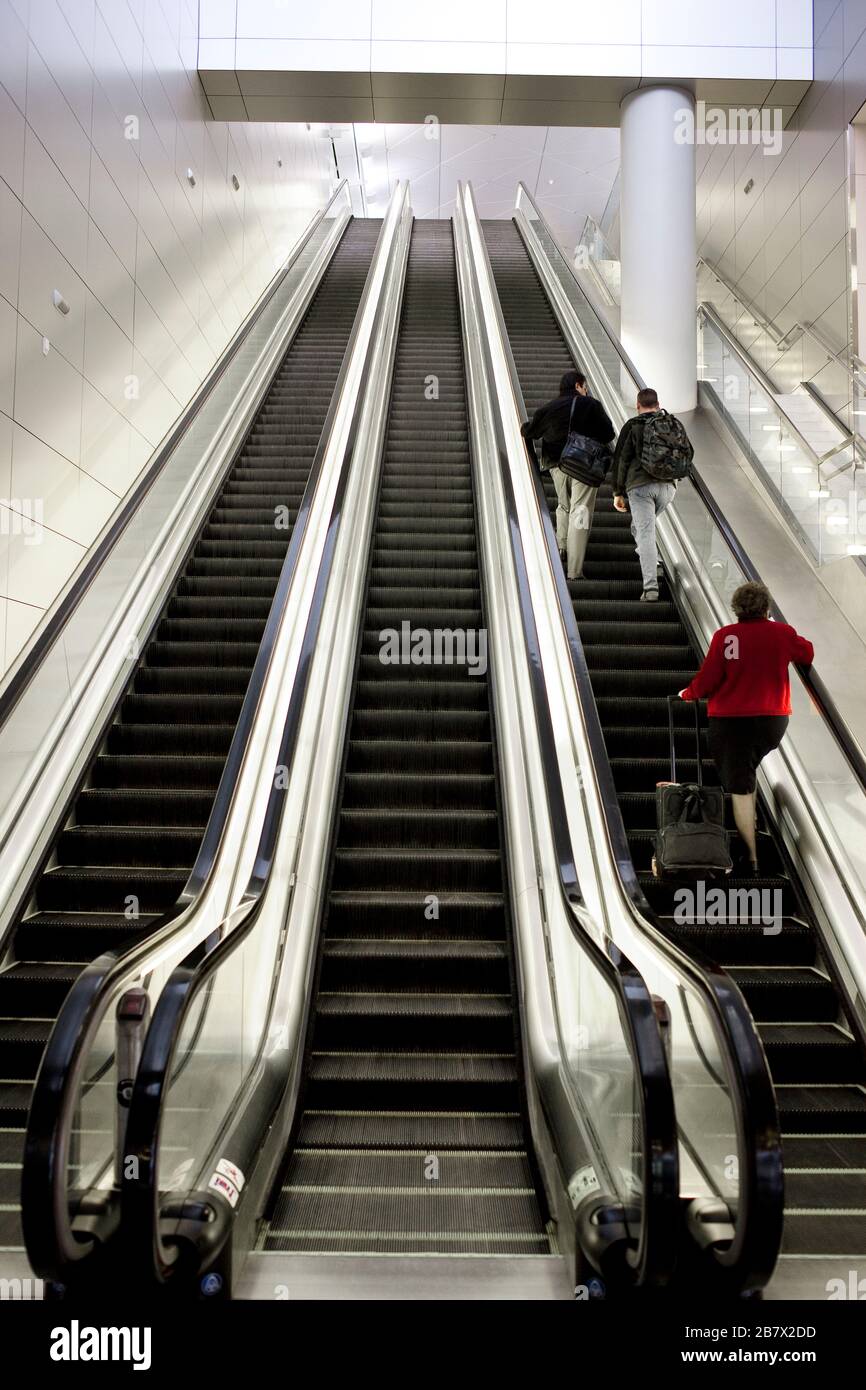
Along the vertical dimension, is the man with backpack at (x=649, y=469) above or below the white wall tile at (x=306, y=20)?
below

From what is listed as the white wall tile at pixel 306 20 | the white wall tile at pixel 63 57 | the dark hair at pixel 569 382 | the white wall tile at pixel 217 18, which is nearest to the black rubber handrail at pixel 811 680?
the dark hair at pixel 569 382

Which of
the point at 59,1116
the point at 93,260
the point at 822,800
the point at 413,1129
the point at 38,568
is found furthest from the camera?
the point at 93,260

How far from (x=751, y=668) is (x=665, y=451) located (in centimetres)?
227

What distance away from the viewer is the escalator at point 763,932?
300 centimetres

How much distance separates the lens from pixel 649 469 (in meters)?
6.17

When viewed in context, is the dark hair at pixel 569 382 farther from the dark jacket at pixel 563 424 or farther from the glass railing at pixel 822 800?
the glass railing at pixel 822 800

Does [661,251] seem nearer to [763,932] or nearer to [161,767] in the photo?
[161,767]

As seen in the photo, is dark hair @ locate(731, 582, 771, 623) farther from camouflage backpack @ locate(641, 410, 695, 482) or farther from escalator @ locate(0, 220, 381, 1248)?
escalator @ locate(0, 220, 381, 1248)

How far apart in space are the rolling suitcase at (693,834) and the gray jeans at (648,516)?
91.6 inches

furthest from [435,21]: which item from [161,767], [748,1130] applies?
[748,1130]

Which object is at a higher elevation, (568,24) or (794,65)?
(568,24)

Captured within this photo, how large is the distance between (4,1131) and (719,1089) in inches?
88.0

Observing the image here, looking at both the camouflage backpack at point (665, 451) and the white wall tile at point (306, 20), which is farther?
the white wall tile at point (306, 20)
